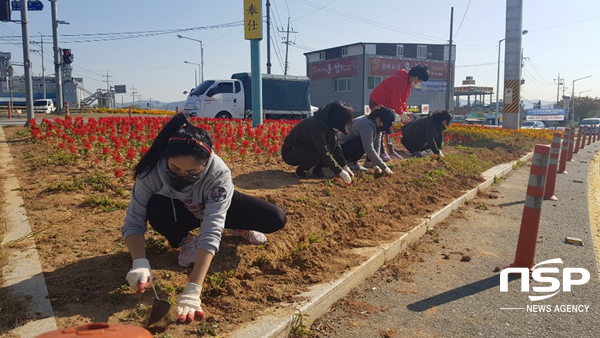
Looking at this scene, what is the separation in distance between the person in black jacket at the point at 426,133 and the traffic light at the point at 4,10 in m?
9.96

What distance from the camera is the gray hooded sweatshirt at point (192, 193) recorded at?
9.29 ft

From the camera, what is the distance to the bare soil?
266 centimetres

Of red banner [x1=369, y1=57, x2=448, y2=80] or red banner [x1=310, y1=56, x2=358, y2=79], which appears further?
red banner [x1=310, y1=56, x2=358, y2=79]

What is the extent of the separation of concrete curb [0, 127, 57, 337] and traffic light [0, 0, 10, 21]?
887cm

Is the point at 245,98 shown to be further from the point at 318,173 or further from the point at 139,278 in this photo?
the point at 139,278

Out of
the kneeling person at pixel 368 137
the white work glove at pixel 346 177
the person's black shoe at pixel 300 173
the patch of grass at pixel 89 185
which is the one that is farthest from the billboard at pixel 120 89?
the white work glove at pixel 346 177

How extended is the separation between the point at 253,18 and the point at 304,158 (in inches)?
331

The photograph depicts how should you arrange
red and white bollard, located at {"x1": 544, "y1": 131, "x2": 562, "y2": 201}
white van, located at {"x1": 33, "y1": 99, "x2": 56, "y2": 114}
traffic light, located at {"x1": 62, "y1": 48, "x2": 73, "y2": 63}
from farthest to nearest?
white van, located at {"x1": 33, "y1": 99, "x2": 56, "y2": 114}, traffic light, located at {"x1": 62, "y1": 48, "x2": 73, "y2": 63}, red and white bollard, located at {"x1": 544, "y1": 131, "x2": 562, "y2": 201}

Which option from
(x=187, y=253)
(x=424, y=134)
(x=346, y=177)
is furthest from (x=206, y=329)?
(x=424, y=134)

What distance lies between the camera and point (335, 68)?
2101 inches

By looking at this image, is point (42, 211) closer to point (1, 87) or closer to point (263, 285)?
point (263, 285)

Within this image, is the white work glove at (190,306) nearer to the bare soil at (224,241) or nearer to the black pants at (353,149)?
the bare soil at (224,241)

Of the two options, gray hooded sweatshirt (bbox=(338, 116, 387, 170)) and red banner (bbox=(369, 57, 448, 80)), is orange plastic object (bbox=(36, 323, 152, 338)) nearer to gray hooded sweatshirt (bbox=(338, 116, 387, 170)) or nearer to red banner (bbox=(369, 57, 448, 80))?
gray hooded sweatshirt (bbox=(338, 116, 387, 170))

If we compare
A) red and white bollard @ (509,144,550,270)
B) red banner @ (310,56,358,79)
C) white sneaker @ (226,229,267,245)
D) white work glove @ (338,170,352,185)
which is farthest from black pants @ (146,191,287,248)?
red banner @ (310,56,358,79)
